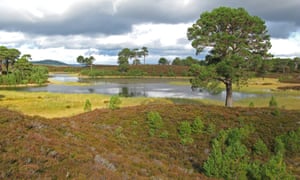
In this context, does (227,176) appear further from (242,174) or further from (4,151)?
(4,151)

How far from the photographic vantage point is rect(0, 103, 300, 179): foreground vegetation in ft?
25.0

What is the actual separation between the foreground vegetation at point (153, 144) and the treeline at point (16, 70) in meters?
81.8

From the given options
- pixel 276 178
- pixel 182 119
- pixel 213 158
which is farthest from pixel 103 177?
pixel 182 119

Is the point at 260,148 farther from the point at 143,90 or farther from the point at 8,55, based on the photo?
the point at 8,55

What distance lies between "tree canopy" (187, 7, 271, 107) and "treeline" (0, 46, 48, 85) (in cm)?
7845

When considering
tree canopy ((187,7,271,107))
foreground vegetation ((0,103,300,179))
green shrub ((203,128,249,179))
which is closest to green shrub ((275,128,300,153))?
foreground vegetation ((0,103,300,179))

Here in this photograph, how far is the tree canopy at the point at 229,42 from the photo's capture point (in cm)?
2759

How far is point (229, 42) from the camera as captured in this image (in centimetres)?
2769

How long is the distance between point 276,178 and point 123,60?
183m

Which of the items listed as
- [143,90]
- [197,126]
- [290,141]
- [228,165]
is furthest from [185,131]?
[143,90]

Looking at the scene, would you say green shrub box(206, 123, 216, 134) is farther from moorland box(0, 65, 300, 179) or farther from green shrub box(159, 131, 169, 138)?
green shrub box(159, 131, 169, 138)

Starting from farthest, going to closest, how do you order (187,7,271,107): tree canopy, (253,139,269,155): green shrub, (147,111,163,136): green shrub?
1. (187,7,271,107): tree canopy
2. (147,111,163,136): green shrub
3. (253,139,269,155): green shrub

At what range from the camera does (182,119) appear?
723 inches

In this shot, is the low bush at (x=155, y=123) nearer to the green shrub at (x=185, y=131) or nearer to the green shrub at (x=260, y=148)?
the green shrub at (x=185, y=131)
